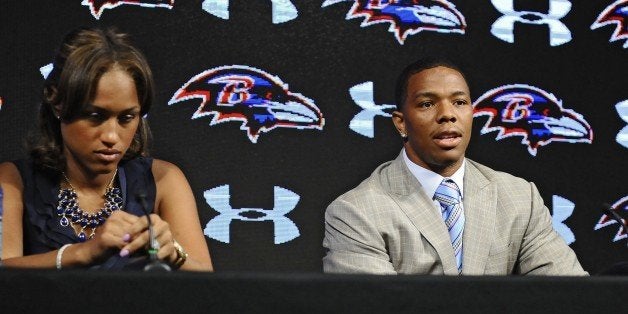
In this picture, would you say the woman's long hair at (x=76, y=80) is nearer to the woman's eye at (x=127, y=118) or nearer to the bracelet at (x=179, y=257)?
the woman's eye at (x=127, y=118)

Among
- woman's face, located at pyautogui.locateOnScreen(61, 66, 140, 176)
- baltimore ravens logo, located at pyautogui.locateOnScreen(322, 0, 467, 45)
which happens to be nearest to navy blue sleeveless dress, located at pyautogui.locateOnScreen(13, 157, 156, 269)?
woman's face, located at pyautogui.locateOnScreen(61, 66, 140, 176)

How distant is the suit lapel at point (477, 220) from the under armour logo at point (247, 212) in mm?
667

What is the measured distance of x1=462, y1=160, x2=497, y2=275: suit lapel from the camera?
2.17 metres

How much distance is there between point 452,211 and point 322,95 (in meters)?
A: 0.73

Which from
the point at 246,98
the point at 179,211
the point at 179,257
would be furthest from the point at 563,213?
the point at 179,257

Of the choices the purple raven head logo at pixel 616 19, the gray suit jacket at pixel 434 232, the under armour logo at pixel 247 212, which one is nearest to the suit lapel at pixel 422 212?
the gray suit jacket at pixel 434 232

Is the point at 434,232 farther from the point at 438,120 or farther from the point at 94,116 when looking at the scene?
the point at 94,116

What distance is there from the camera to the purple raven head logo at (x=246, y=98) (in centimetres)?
276

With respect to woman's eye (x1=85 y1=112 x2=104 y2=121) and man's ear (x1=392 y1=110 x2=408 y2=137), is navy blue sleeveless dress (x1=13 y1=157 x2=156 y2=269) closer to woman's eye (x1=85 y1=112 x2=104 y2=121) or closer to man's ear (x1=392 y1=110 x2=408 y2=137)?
woman's eye (x1=85 y1=112 x2=104 y2=121)

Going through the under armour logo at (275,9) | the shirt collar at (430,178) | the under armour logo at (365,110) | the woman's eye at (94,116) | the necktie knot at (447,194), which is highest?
the under armour logo at (275,9)

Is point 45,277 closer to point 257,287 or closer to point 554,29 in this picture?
point 257,287

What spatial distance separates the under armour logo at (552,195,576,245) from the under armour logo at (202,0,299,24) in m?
0.98

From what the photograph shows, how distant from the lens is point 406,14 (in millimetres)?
2906

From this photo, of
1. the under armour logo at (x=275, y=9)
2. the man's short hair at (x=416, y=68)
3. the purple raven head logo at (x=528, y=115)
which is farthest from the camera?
the purple raven head logo at (x=528, y=115)
